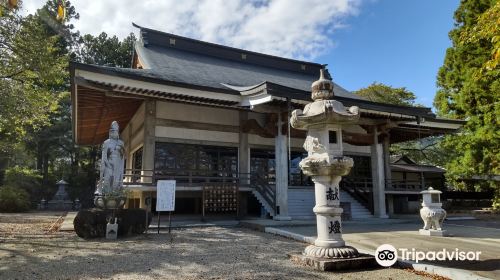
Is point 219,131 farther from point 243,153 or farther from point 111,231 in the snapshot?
point 111,231

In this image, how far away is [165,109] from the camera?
14734 millimetres

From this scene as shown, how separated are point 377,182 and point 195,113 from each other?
901 centimetres

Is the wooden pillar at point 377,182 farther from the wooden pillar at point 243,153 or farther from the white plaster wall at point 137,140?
the white plaster wall at point 137,140

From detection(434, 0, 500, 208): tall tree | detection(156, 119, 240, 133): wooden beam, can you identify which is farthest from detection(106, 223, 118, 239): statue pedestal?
detection(434, 0, 500, 208): tall tree

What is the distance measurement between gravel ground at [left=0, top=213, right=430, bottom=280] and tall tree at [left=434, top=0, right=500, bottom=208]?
50.7ft

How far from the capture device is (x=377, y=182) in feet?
52.5

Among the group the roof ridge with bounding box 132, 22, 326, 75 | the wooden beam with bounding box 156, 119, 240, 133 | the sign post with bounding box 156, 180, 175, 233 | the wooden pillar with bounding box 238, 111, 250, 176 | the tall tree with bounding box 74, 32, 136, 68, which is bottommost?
the sign post with bounding box 156, 180, 175, 233

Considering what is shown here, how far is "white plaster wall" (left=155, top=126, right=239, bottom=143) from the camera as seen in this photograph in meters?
14.6

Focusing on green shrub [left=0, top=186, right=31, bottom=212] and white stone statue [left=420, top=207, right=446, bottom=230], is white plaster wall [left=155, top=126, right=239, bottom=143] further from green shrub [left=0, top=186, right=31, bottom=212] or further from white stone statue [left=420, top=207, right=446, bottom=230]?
green shrub [left=0, top=186, right=31, bottom=212]

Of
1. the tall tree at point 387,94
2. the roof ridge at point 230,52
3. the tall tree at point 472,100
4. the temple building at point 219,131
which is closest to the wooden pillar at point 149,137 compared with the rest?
the temple building at point 219,131

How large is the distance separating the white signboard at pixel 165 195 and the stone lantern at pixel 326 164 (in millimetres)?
4980

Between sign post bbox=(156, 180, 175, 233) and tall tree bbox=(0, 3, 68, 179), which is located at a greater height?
tall tree bbox=(0, 3, 68, 179)

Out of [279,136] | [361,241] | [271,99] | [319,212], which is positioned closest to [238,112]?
[279,136]

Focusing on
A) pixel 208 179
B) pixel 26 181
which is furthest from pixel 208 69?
pixel 26 181
